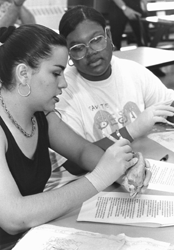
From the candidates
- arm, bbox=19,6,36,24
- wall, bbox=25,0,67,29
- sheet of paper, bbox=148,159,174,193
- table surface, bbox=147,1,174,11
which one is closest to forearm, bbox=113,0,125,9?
table surface, bbox=147,1,174,11

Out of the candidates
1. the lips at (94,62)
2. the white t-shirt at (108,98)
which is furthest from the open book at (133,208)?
the lips at (94,62)

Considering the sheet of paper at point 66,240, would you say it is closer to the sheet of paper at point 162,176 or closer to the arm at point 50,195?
the arm at point 50,195

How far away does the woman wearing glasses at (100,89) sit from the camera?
5.41 ft

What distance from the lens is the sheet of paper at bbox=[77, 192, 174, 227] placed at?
1.06 metres

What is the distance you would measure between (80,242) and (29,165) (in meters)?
0.36

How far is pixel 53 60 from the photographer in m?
1.17

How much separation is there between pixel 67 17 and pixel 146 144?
0.65 metres

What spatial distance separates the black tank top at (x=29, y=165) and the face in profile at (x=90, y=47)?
43cm

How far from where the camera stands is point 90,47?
167 cm

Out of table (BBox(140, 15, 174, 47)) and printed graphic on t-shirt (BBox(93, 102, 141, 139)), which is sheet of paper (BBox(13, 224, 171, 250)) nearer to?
printed graphic on t-shirt (BBox(93, 102, 141, 139))

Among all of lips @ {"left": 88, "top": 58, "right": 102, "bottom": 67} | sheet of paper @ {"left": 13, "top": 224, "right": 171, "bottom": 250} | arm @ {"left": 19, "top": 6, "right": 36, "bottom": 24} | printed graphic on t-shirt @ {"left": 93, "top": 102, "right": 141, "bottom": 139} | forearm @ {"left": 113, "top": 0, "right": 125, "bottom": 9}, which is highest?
lips @ {"left": 88, "top": 58, "right": 102, "bottom": 67}

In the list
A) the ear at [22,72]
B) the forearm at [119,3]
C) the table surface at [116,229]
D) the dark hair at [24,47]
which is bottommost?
the forearm at [119,3]

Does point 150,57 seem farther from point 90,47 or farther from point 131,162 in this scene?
→ point 131,162

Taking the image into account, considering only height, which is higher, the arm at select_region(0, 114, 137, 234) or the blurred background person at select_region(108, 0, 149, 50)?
the arm at select_region(0, 114, 137, 234)
